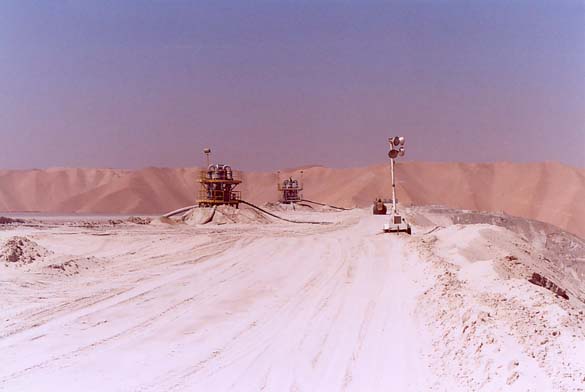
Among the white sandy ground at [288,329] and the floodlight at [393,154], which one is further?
the floodlight at [393,154]

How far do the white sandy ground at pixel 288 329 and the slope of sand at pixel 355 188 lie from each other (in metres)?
73.1

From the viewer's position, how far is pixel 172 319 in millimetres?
9938

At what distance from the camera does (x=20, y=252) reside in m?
16.8

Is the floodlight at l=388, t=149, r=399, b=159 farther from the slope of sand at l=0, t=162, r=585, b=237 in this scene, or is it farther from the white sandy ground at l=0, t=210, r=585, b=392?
the slope of sand at l=0, t=162, r=585, b=237

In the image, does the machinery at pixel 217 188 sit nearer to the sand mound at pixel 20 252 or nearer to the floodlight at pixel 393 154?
the floodlight at pixel 393 154

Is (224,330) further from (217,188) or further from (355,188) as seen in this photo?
(355,188)

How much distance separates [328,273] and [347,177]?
122 meters

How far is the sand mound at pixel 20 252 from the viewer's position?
16156 mm

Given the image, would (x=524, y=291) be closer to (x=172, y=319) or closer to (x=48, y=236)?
(x=172, y=319)

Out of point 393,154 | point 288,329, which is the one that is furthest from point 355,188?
point 288,329

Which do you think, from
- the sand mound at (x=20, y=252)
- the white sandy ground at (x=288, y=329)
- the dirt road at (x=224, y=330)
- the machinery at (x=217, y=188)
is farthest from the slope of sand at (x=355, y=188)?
the sand mound at (x=20, y=252)

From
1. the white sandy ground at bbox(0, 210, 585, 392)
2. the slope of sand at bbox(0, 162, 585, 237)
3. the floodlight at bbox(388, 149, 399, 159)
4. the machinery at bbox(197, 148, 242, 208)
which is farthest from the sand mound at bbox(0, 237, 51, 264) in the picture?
the slope of sand at bbox(0, 162, 585, 237)

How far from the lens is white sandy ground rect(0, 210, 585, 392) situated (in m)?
6.50

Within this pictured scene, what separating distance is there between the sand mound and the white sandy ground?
110cm
